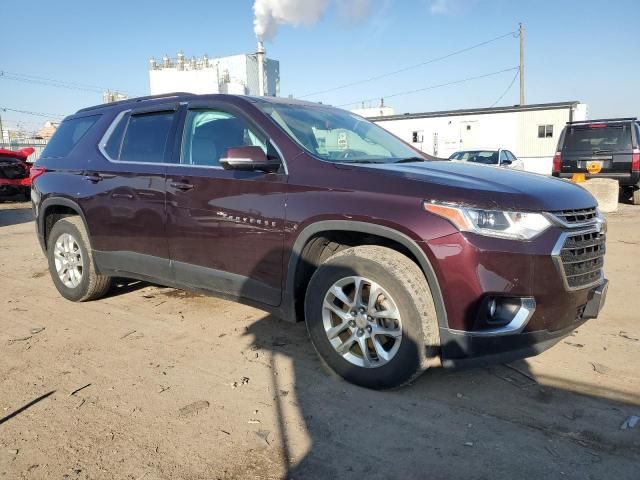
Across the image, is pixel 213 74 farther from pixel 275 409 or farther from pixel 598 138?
pixel 275 409

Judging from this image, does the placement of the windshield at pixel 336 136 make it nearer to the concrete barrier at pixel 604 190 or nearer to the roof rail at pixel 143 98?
the roof rail at pixel 143 98

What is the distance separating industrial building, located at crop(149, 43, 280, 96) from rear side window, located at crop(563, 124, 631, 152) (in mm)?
31923

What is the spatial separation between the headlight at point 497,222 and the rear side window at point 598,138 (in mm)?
9910

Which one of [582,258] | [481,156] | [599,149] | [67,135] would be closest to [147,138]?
[67,135]

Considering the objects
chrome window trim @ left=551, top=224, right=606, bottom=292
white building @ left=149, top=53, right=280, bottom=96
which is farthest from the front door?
white building @ left=149, top=53, right=280, bottom=96

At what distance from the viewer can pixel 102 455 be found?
2467mm

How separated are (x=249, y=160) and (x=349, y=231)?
806 millimetres

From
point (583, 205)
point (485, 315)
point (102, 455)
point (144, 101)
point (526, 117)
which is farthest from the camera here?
point (526, 117)

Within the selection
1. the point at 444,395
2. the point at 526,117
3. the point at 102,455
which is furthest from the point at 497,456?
the point at 526,117

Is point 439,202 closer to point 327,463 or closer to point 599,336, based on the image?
point 327,463

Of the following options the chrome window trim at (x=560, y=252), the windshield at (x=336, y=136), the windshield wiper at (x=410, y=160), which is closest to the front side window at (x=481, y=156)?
the windshield at (x=336, y=136)

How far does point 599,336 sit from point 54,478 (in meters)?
3.76

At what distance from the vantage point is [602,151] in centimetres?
1121

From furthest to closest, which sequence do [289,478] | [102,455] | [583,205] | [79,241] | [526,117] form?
[526,117] < [79,241] < [583,205] < [102,455] < [289,478]
